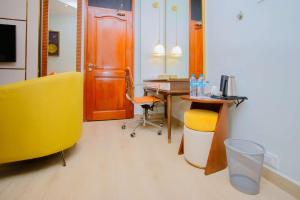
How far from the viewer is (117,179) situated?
129 cm

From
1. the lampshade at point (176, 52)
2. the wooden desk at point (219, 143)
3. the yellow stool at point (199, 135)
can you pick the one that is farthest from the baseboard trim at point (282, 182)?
the lampshade at point (176, 52)

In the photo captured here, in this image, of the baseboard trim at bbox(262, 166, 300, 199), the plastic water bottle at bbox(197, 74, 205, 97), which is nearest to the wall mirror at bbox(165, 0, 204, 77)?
the plastic water bottle at bbox(197, 74, 205, 97)

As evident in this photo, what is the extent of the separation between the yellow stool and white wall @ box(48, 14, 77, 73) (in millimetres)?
2501

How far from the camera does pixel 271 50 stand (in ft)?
4.10

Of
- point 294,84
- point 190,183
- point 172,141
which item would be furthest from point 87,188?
point 294,84

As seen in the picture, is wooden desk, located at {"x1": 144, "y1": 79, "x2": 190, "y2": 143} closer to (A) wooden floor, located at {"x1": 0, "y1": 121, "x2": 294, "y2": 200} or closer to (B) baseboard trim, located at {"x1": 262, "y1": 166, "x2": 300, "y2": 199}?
(A) wooden floor, located at {"x1": 0, "y1": 121, "x2": 294, "y2": 200}

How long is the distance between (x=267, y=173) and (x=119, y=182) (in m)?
1.20

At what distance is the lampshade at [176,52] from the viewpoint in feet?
9.88

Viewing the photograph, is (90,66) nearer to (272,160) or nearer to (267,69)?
(267,69)

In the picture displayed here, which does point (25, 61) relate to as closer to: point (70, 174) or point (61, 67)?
point (61, 67)

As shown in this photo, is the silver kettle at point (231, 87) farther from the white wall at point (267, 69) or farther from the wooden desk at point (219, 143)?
the wooden desk at point (219, 143)

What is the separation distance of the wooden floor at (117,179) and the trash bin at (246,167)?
0.06 meters

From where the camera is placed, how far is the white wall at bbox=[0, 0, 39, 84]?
237cm

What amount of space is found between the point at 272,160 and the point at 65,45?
134 inches
